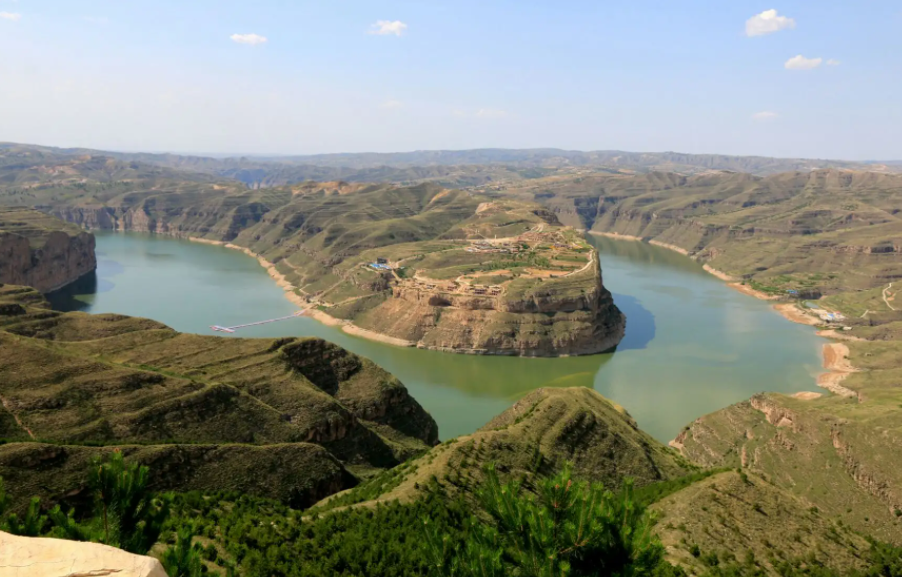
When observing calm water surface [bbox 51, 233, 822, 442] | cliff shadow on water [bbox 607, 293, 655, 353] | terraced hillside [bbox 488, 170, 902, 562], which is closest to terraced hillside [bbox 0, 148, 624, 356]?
cliff shadow on water [bbox 607, 293, 655, 353]

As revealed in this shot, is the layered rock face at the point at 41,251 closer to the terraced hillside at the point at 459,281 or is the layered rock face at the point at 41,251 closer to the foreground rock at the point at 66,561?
the terraced hillside at the point at 459,281

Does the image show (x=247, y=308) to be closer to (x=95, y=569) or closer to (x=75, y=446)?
(x=75, y=446)

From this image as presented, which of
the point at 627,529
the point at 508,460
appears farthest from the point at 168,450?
the point at 627,529

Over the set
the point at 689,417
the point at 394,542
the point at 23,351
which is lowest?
the point at 689,417

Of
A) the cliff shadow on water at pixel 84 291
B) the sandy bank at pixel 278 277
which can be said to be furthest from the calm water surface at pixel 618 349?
the sandy bank at pixel 278 277

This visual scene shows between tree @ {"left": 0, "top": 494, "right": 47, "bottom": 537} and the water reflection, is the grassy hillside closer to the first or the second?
tree @ {"left": 0, "top": 494, "right": 47, "bottom": 537}
